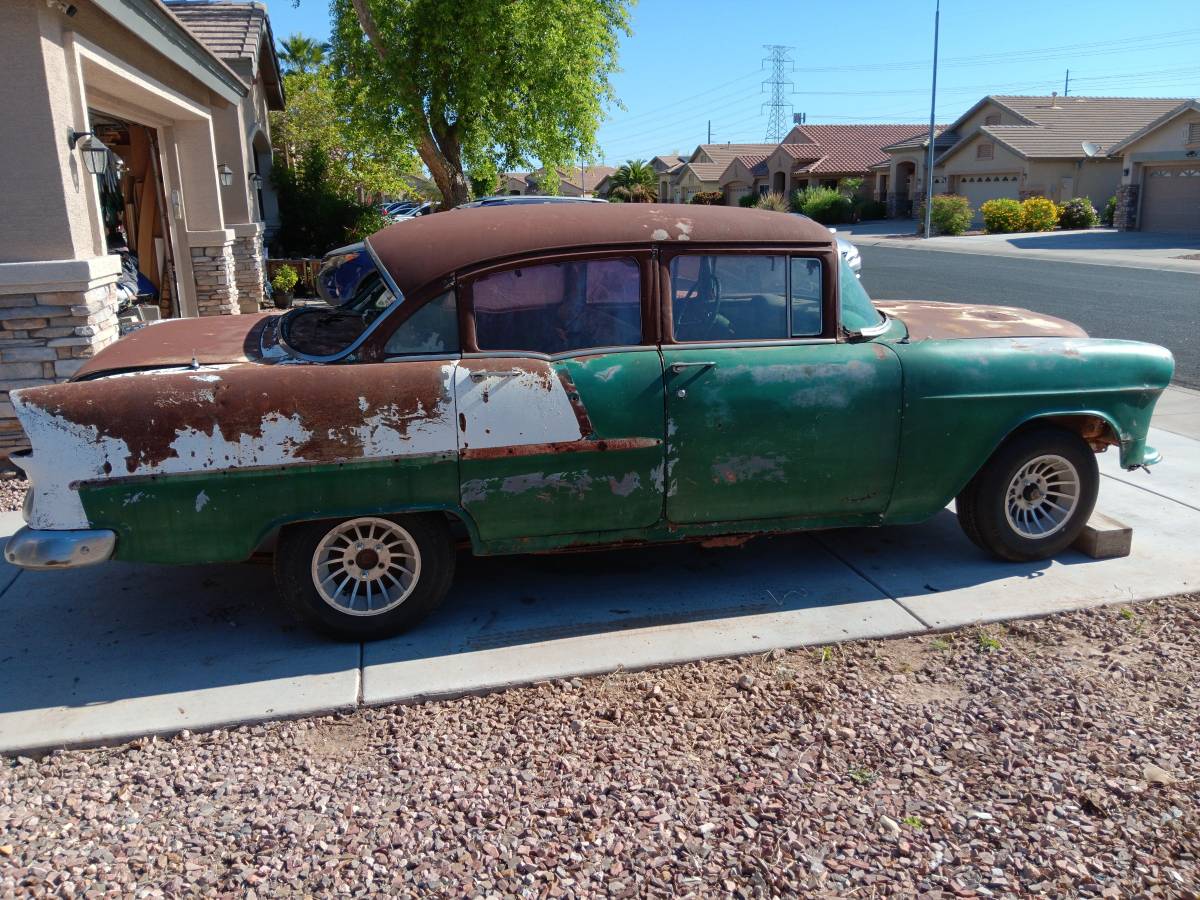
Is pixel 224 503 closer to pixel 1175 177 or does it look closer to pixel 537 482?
pixel 537 482

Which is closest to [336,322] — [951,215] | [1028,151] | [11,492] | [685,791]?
[685,791]

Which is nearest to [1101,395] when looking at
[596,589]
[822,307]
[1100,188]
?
[822,307]

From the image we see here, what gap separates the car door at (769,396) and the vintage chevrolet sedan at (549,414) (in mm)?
11

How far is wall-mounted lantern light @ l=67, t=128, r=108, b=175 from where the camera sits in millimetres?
6680

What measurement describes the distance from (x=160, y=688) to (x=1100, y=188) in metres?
49.9

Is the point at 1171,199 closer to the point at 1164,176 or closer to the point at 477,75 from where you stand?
the point at 1164,176

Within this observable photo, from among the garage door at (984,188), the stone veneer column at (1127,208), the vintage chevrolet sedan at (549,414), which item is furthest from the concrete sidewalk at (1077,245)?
the vintage chevrolet sedan at (549,414)

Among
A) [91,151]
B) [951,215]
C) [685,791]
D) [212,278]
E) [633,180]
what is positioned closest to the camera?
[685,791]

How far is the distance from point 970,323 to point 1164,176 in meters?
39.0

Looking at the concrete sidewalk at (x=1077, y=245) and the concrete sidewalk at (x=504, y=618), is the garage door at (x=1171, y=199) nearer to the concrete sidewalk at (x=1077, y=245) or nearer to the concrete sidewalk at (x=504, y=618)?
the concrete sidewalk at (x=1077, y=245)

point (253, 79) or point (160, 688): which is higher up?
point (253, 79)

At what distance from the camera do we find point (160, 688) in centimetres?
384

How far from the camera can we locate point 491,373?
4.04m

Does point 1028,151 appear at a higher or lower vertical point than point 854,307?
higher
